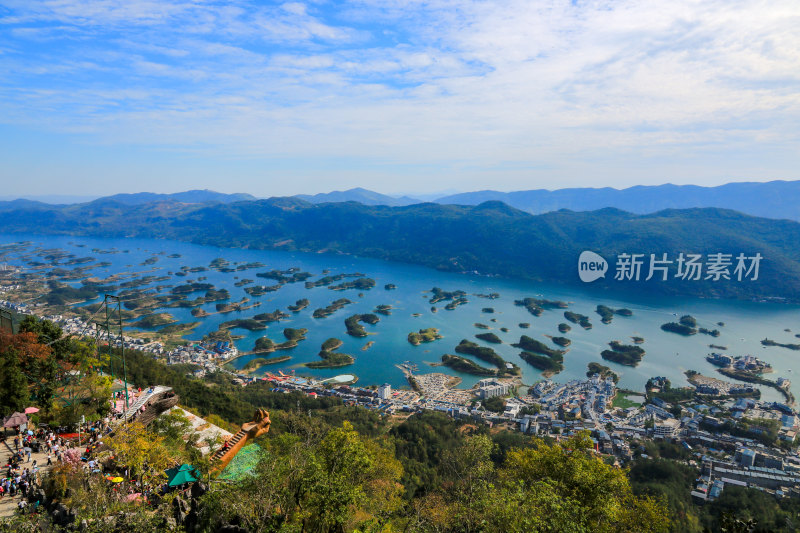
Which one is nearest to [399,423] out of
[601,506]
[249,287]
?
[601,506]

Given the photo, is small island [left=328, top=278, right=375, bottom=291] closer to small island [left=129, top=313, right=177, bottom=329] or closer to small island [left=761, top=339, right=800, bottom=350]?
small island [left=129, top=313, right=177, bottom=329]

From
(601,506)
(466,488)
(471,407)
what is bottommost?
(471,407)

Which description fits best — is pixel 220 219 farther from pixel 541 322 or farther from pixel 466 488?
pixel 466 488

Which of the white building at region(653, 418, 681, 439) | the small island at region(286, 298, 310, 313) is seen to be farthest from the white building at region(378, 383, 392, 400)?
the small island at region(286, 298, 310, 313)

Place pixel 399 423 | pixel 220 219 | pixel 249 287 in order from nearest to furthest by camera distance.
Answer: pixel 399 423, pixel 249 287, pixel 220 219

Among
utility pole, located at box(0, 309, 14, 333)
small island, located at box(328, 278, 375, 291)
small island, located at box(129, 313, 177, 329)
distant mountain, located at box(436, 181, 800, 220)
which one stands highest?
distant mountain, located at box(436, 181, 800, 220)

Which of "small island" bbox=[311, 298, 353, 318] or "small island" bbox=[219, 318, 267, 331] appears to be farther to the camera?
"small island" bbox=[311, 298, 353, 318]

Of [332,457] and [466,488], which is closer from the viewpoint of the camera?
[332,457]
